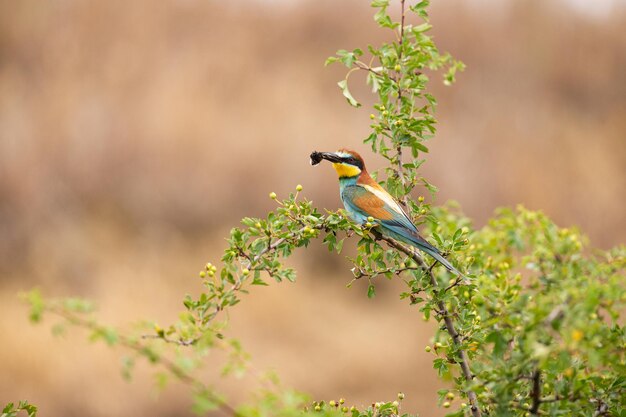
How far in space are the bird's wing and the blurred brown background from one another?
209 inches

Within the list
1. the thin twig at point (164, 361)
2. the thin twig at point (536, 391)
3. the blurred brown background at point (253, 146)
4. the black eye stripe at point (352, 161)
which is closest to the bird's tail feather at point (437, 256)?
the thin twig at point (536, 391)

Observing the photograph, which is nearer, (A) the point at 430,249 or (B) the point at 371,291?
(B) the point at 371,291

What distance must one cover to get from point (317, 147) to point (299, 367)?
277 cm

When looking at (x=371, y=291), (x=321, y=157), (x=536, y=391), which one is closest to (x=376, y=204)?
(x=321, y=157)

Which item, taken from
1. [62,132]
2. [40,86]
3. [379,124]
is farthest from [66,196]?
[379,124]

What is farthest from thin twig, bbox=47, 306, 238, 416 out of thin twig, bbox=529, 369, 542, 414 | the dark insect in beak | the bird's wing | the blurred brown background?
the blurred brown background

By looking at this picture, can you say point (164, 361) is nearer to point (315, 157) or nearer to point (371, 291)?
point (371, 291)

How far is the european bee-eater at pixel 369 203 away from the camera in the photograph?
10.2 ft

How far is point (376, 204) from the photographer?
349 centimetres

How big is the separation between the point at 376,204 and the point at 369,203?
0.12ft

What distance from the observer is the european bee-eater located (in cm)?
310

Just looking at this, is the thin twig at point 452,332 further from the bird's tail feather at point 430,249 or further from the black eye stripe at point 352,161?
the black eye stripe at point 352,161

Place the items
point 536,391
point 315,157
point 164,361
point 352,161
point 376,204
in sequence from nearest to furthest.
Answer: point 164,361
point 536,391
point 315,157
point 376,204
point 352,161

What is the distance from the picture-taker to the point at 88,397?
8.25 meters
